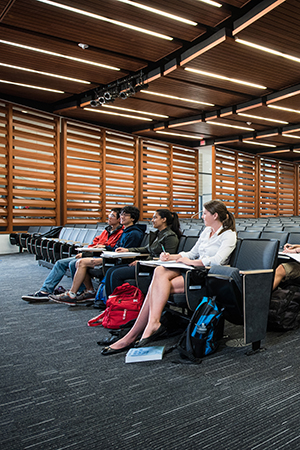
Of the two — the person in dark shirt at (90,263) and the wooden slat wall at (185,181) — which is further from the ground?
the wooden slat wall at (185,181)

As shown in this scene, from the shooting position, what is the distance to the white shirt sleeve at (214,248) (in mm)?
2920

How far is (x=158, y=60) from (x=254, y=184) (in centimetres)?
1040

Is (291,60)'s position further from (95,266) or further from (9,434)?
(9,434)

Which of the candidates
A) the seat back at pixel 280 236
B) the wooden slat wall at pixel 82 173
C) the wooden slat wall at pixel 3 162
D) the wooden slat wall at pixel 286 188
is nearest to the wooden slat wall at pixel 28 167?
the wooden slat wall at pixel 3 162

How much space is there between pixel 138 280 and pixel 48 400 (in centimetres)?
153

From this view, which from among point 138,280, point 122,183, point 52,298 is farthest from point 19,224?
point 138,280

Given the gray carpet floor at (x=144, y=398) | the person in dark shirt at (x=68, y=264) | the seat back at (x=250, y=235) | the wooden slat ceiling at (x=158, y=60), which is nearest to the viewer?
the gray carpet floor at (x=144, y=398)

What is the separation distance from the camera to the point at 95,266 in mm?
4160

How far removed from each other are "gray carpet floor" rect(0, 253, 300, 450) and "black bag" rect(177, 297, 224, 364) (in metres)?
0.07

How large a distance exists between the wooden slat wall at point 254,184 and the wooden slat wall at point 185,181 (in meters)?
0.91

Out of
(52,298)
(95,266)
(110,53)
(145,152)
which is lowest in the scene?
(52,298)

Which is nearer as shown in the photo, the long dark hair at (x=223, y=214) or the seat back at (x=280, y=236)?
the long dark hair at (x=223, y=214)

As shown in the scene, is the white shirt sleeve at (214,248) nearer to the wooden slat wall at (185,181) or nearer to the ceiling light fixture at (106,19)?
the ceiling light fixture at (106,19)

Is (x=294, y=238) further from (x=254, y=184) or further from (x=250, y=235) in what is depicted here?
(x=254, y=184)
